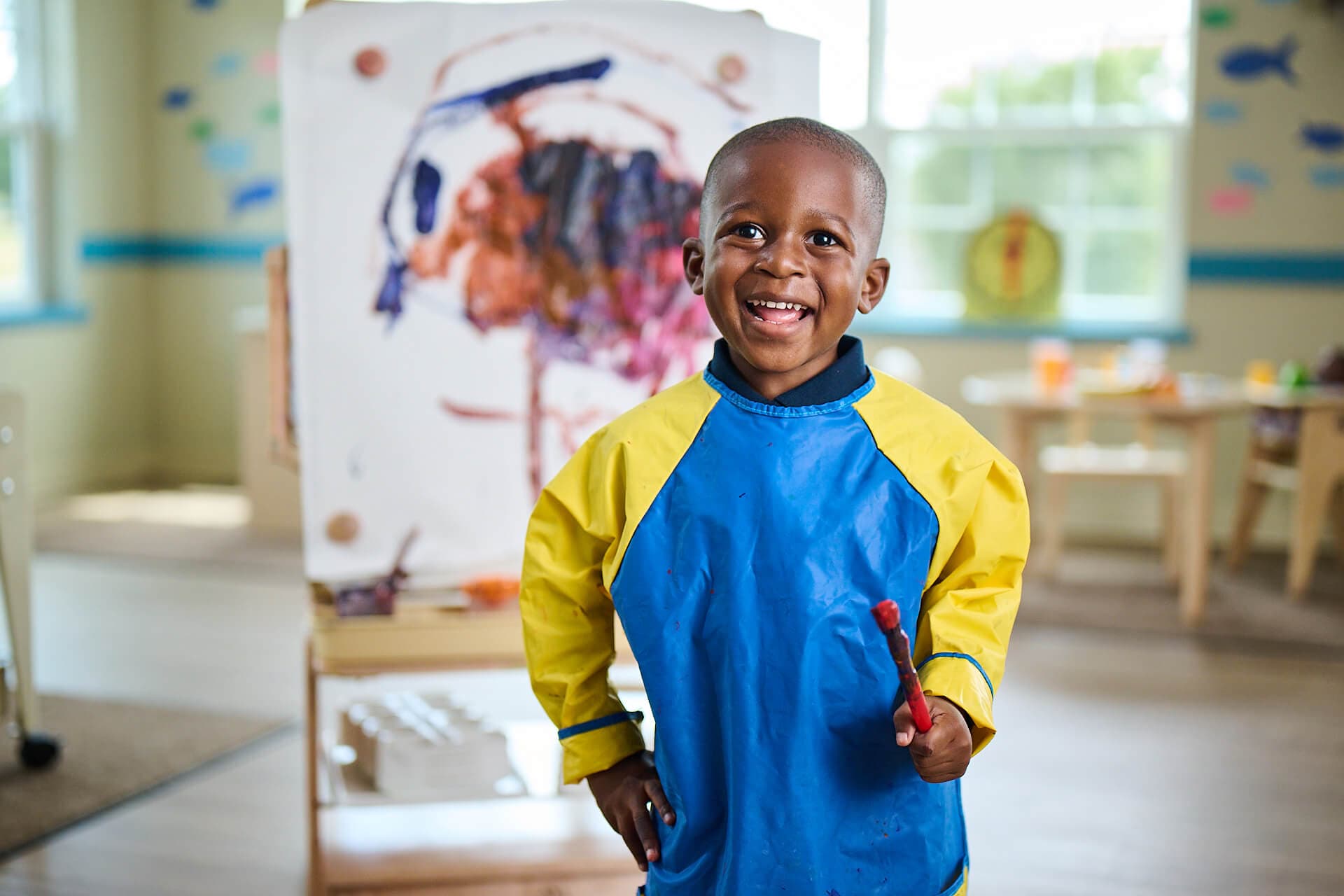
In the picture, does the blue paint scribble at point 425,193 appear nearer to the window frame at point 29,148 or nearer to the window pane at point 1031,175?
the window pane at point 1031,175

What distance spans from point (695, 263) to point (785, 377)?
113mm

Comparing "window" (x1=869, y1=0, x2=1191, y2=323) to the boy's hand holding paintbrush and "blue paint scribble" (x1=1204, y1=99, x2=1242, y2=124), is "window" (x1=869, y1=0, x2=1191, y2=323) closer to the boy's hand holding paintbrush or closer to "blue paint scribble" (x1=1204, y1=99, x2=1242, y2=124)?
"blue paint scribble" (x1=1204, y1=99, x2=1242, y2=124)

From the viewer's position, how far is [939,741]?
0.92 meters

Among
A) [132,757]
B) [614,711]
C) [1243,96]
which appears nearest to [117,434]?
[132,757]

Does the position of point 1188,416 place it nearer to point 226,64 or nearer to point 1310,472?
point 1310,472

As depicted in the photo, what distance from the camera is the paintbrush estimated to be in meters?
0.86

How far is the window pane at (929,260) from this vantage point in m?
5.20

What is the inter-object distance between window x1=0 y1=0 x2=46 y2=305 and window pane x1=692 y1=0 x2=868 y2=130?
2.61 m

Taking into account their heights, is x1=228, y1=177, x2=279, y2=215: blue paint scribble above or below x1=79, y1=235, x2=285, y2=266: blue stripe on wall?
above

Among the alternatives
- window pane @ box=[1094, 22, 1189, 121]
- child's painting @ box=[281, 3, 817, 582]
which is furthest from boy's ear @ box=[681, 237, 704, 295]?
window pane @ box=[1094, 22, 1189, 121]

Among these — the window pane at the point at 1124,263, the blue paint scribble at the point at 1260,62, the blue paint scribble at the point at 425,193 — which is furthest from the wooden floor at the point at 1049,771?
the blue paint scribble at the point at 1260,62

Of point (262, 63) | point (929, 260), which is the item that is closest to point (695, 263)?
point (929, 260)

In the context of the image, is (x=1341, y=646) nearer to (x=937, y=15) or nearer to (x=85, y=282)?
(x=937, y=15)

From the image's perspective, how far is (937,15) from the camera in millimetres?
5086
